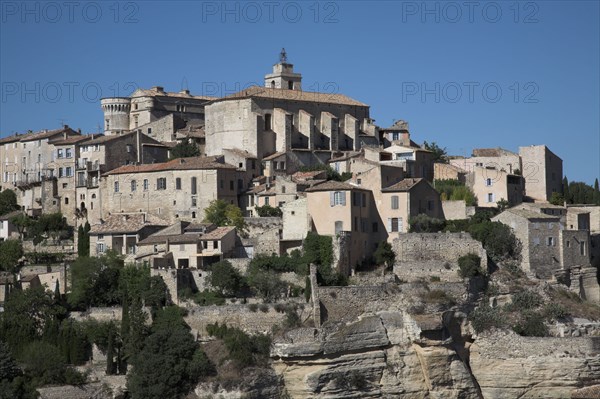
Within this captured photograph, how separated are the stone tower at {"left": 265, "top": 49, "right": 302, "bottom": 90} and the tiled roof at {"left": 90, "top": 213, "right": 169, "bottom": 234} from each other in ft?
61.5

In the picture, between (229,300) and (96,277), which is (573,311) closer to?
(229,300)

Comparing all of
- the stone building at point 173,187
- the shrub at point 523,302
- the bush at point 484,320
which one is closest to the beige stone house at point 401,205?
the bush at point 484,320

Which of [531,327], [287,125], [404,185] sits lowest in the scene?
[531,327]

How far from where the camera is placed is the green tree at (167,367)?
49.7m

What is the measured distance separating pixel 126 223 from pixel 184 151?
9.77 metres

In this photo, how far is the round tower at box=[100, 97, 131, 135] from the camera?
8019 centimetres

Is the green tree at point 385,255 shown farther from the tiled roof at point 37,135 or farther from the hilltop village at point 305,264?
the tiled roof at point 37,135

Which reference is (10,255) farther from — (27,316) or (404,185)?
(404,185)

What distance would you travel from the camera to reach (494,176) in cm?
6538

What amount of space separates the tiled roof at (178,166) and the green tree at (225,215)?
7.21ft

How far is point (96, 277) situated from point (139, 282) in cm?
204

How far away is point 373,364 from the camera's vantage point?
51938 millimetres

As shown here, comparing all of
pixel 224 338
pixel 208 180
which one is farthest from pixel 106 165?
pixel 224 338

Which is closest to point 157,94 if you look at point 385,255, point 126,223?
point 126,223
